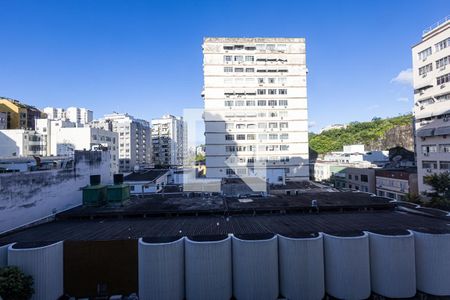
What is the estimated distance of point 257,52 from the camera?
4488 cm

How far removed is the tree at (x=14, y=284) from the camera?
9578mm

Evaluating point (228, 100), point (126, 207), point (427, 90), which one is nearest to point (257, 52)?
point (228, 100)

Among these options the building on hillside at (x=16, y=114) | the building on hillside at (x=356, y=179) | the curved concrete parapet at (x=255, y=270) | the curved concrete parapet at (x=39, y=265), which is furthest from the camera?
the building on hillside at (x=16, y=114)

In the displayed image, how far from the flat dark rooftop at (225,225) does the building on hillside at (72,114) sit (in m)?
100

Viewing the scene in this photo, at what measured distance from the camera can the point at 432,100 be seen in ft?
101

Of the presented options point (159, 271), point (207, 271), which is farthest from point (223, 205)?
point (159, 271)

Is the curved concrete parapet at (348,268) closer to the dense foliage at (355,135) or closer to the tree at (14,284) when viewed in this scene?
the tree at (14,284)

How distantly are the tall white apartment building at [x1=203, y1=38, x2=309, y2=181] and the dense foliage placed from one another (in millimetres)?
38110

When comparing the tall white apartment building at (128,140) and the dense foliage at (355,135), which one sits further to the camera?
the tall white apartment building at (128,140)

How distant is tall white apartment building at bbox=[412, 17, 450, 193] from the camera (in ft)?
93.4

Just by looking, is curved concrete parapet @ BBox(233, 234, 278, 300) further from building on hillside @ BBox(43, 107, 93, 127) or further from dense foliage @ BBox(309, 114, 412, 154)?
building on hillside @ BBox(43, 107, 93, 127)

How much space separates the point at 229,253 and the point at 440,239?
10049mm

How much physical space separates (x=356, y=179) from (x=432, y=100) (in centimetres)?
1722

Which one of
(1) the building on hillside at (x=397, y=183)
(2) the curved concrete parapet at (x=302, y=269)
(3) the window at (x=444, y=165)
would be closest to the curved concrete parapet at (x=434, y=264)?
(2) the curved concrete parapet at (x=302, y=269)
